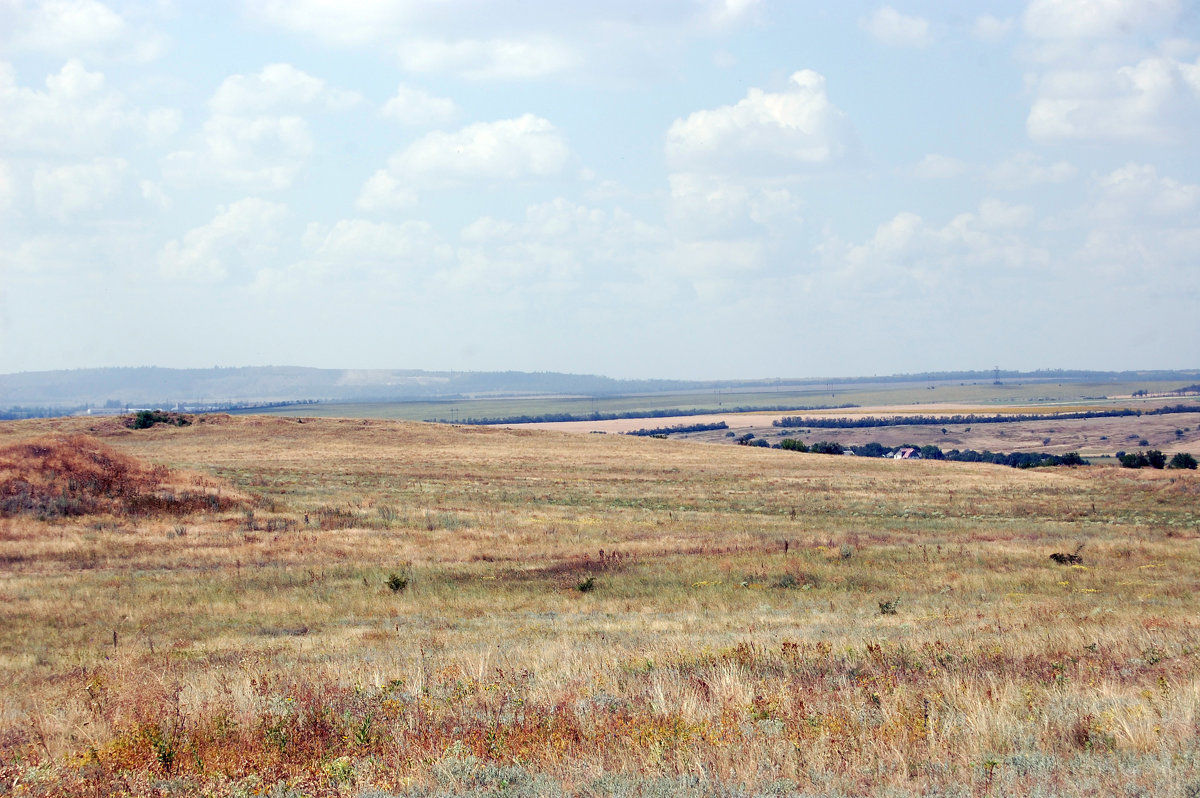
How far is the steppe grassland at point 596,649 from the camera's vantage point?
6805 mm

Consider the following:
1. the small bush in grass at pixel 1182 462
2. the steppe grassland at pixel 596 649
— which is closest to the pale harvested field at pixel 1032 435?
the small bush in grass at pixel 1182 462

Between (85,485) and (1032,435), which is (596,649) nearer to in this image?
(85,485)

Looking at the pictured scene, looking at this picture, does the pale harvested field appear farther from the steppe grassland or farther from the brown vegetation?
the steppe grassland

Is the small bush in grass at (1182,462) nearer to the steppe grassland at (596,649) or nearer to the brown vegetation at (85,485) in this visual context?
the steppe grassland at (596,649)

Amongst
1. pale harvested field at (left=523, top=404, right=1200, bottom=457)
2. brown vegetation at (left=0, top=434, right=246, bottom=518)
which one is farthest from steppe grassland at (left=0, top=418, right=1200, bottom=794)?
pale harvested field at (left=523, top=404, right=1200, bottom=457)

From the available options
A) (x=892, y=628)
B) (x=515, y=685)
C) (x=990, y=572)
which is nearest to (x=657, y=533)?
(x=990, y=572)

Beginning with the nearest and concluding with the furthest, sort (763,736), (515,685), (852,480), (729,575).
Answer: (763,736), (515,685), (729,575), (852,480)

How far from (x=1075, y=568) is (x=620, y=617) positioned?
44.7 feet

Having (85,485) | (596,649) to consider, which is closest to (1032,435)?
(85,485)

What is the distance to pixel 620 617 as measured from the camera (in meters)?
17.4

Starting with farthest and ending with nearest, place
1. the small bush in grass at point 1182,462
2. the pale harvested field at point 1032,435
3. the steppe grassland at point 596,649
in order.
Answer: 1. the pale harvested field at point 1032,435
2. the small bush in grass at point 1182,462
3. the steppe grassland at point 596,649

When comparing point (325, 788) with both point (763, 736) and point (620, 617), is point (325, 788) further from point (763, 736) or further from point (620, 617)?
point (620, 617)

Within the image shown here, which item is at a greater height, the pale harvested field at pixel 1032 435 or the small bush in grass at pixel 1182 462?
the small bush in grass at pixel 1182 462

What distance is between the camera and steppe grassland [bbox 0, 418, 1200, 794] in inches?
268
